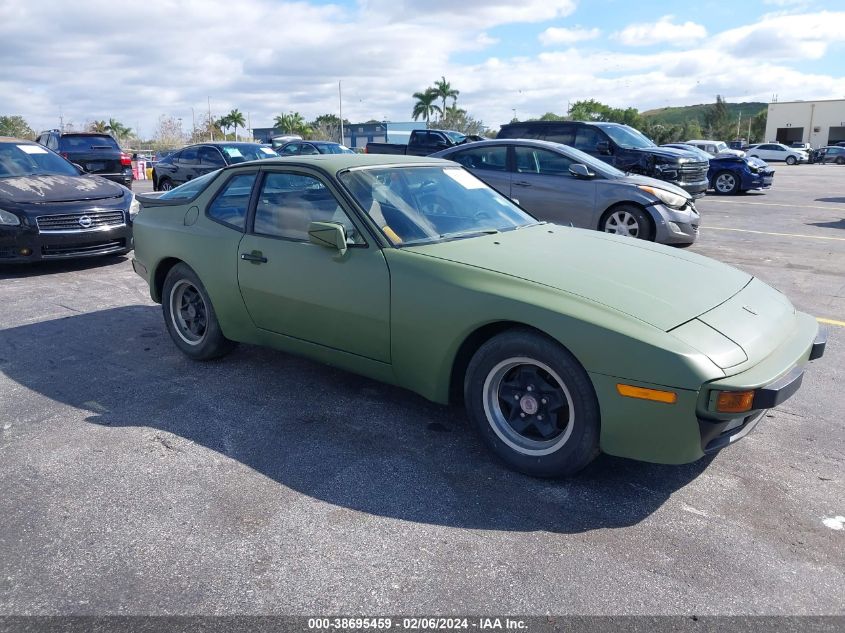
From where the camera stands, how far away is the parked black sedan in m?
7.60

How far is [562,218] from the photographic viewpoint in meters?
9.21

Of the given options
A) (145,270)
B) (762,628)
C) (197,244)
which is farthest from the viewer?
(145,270)

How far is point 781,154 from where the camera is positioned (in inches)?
1791

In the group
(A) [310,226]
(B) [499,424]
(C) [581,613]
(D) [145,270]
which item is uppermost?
(A) [310,226]

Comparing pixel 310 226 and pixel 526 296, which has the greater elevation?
pixel 310 226

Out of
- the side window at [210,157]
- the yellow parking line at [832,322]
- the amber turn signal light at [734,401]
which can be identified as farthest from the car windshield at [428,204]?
the side window at [210,157]

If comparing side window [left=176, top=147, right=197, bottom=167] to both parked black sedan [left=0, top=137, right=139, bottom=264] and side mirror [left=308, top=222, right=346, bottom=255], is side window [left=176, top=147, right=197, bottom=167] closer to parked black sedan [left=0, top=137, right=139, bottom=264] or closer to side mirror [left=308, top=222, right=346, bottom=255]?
parked black sedan [left=0, top=137, right=139, bottom=264]

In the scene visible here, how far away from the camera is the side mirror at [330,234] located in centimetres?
373

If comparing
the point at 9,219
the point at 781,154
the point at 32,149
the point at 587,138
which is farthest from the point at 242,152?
the point at 781,154

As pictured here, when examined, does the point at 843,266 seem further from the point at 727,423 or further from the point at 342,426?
the point at 342,426

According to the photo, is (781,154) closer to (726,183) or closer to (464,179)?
(726,183)

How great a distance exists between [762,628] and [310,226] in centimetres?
282

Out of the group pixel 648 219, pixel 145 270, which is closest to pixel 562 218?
pixel 648 219

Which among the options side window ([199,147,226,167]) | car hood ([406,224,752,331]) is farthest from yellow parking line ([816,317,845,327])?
side window ([199,147,226,167])
